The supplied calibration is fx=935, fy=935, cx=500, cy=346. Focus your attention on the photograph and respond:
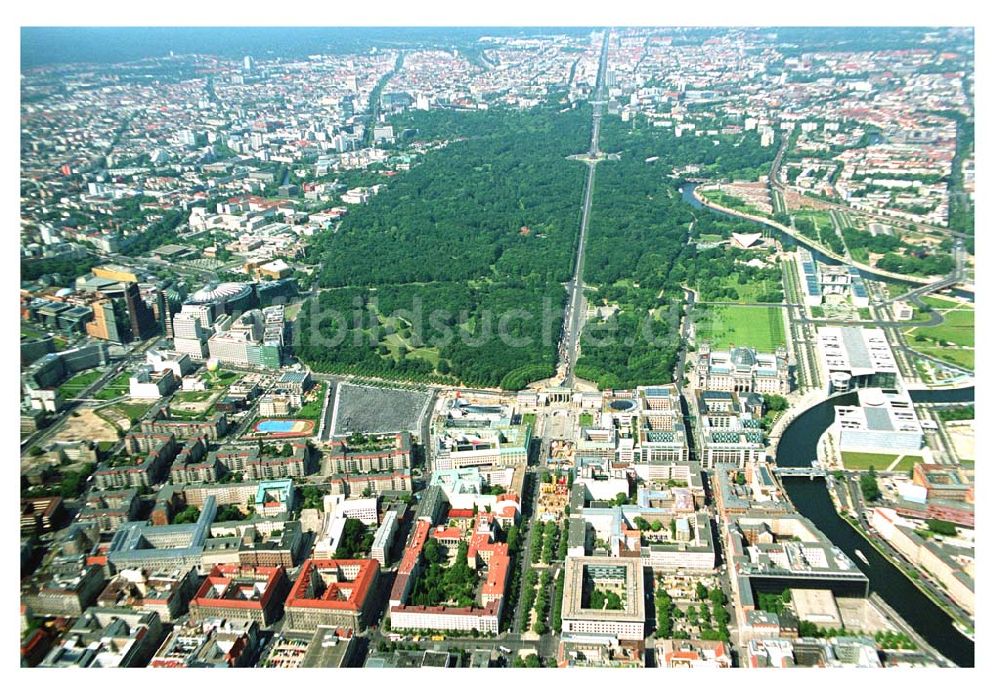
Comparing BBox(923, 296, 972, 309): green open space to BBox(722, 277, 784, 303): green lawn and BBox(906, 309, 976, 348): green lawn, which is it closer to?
BBox(906, 309, 976, 348): green lawn

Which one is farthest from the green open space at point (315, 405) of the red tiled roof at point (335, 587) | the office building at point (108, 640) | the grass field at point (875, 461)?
the grass field at point (875, 461)

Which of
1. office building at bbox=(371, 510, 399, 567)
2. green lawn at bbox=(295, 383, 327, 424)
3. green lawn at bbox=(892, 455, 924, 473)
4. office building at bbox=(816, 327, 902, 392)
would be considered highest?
office building at bbox=(816, 327, 902, 392)

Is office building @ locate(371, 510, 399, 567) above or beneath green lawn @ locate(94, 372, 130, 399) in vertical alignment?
beneath

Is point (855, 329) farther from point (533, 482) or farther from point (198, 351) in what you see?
point (198, 351)

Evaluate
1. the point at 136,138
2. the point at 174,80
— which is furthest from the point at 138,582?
the point at 174,80

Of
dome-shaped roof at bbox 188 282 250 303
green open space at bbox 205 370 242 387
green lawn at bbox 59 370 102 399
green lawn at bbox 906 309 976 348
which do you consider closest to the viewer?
green lawn at bbox 59 370 102 399

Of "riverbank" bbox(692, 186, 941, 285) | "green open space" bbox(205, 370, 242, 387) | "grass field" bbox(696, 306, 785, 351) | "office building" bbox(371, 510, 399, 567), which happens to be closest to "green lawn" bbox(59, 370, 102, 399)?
"green open space" bbox(205, 370, 242, 387)

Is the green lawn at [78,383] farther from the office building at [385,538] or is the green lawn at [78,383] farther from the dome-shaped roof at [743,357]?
the dome-shaped roof at [743,357]
